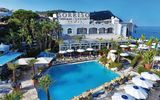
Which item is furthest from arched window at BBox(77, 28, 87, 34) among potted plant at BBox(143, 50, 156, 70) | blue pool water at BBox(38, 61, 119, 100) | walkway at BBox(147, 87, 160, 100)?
walkway at BBox(147, 87, 160, 100)

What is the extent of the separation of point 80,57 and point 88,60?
165 centimetres

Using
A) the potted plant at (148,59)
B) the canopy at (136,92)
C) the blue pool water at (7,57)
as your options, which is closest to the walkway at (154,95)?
the canopy at (136,92)

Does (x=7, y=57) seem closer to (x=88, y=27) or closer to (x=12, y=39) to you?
(x=12, y=39)

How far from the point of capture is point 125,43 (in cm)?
4575

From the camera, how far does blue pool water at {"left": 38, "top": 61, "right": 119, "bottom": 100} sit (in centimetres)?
2527

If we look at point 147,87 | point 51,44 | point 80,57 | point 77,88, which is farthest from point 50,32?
point 147,87

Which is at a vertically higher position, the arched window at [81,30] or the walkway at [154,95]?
the arched window at [81,30]

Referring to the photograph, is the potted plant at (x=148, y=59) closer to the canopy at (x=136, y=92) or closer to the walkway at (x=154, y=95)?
the walkway at (x=154, y=95)

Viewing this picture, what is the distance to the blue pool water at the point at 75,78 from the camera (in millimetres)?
25266

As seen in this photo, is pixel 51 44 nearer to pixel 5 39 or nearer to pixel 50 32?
pixel 50 32

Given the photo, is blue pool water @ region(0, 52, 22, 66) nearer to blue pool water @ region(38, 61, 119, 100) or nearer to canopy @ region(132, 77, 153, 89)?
blue pool water @ region(38, 61, 119, 100)

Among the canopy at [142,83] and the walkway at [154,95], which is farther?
the canopy at [142,83]

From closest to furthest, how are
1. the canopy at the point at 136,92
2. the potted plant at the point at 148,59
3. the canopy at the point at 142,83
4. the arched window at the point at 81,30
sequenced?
the canopy at the point at 136,92 < the canopy at the point at 142,83 < the potted plant at the point at 148,59 < the arched window at the point at 81,30

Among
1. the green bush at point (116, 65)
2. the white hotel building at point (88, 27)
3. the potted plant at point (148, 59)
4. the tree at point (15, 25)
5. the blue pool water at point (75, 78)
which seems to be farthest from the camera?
the white hotel building at point (88, 27)
